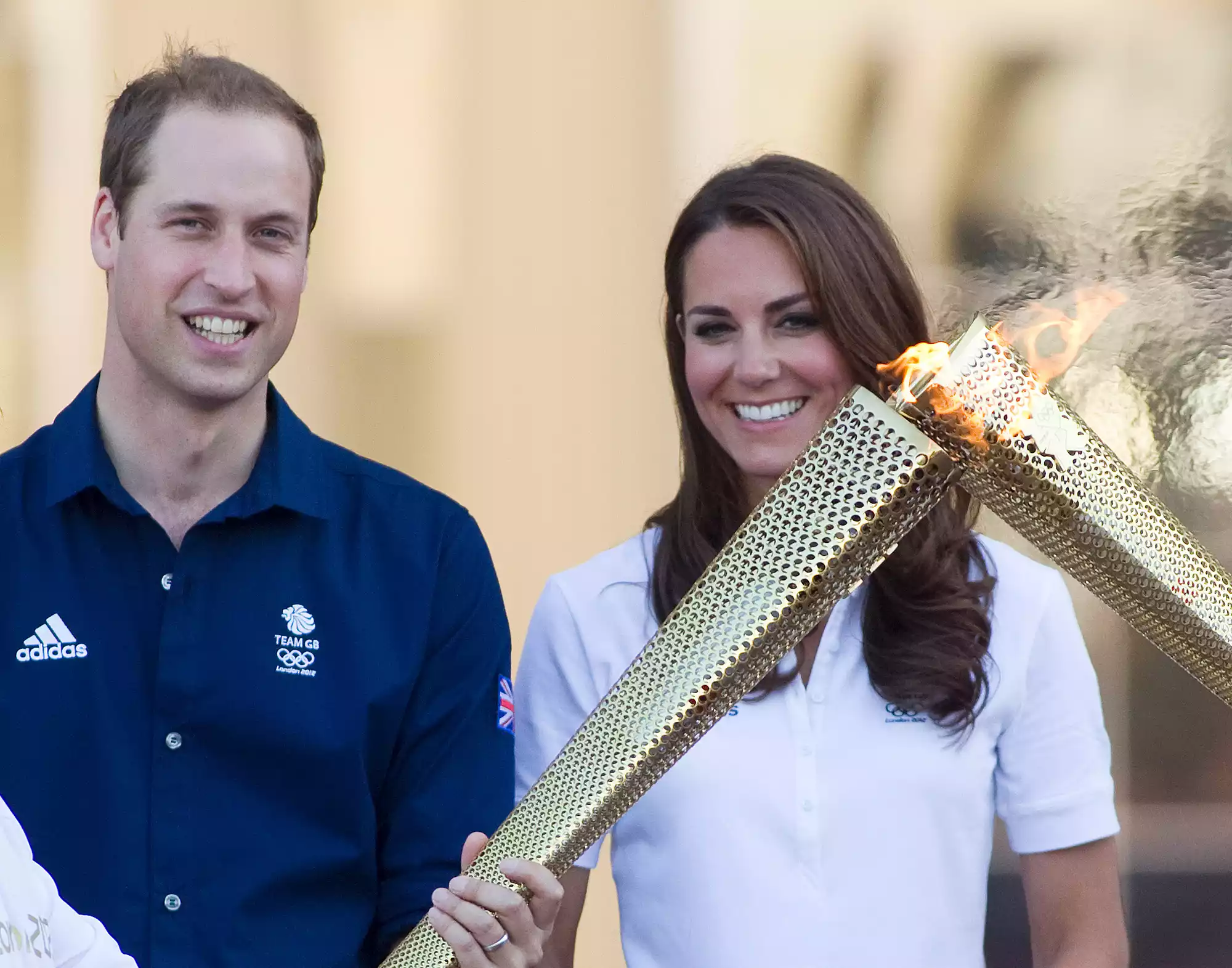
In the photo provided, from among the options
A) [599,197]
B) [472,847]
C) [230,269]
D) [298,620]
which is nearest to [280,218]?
[230,269]

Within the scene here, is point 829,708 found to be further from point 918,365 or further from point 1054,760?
point 918,365

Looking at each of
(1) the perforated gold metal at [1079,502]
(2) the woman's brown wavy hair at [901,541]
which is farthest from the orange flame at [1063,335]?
(2) the woman's brown wavy hair at [901,541]

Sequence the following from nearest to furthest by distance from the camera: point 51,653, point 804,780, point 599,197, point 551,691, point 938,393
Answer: point 938,393
point 51,653
point 804,780
point 551,691
point 599,197

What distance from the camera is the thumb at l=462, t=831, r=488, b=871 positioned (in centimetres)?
179

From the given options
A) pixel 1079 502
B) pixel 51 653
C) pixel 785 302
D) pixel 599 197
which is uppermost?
pixel 599 197

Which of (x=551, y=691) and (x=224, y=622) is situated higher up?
(x=224, y=622)

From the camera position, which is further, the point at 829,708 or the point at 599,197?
the point at 599,197

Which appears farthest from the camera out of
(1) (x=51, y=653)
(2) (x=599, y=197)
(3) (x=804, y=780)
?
(2) (x=599, y=197)

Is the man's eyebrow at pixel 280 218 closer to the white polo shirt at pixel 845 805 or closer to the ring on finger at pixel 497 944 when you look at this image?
the white polo shirt at pixel 845 805

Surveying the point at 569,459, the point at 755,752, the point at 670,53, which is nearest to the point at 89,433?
the point at 755,752

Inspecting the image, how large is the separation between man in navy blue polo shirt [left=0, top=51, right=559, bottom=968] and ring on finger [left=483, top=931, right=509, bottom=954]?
1.05 ft

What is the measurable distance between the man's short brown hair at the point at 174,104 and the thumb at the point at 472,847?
0.82m

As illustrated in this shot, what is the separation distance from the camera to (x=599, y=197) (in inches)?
136

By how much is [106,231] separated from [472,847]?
90 centimetres
